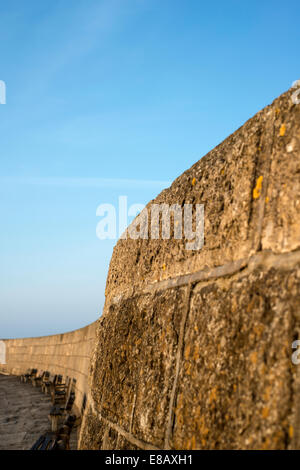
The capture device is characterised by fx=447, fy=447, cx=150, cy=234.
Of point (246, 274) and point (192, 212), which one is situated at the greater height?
point (192, 212)

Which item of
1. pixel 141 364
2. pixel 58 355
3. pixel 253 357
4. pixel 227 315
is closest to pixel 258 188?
pixel 227 315

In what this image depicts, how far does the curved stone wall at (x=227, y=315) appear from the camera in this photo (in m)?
1.24

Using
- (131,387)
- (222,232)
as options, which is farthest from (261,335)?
(131,387)

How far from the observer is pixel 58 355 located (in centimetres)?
1499

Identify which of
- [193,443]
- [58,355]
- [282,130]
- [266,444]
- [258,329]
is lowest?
[58,355]

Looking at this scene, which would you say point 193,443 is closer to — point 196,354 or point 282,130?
point 196,354

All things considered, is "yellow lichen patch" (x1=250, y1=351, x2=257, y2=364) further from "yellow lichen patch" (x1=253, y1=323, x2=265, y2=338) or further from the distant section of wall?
the distant section of wall

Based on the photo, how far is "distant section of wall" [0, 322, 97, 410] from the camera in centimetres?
985

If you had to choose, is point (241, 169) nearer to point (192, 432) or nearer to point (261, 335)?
point (261, 335)

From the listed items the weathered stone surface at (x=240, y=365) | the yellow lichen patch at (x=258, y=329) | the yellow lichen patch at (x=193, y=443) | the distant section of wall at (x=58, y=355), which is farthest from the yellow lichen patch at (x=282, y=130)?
the distant section of wall at (x=58, y=355)

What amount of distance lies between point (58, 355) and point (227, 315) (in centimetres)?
1442

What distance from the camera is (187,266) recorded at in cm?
190

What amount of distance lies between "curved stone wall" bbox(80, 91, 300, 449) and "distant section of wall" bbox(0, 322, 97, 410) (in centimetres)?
249
